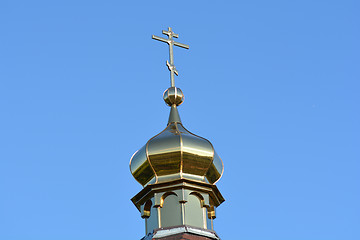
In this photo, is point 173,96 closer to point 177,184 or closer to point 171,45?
point 171,45

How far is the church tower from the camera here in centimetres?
1702

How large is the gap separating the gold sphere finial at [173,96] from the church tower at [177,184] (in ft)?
2.78

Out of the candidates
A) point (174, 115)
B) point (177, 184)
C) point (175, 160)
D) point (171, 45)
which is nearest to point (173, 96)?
point (174, 115)

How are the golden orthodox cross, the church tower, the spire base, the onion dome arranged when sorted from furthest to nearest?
the golden orthodox cross, the spire base, the onion dome, the church tower

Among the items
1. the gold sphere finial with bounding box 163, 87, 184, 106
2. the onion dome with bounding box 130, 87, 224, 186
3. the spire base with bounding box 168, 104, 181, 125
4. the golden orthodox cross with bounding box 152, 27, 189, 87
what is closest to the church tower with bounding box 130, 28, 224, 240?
the onion dome with bounding box 130, 87, 224, 186

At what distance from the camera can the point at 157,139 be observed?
58.6 feet

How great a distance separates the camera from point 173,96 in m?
18.9

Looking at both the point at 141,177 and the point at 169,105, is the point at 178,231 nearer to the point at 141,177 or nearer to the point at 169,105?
the point at 141,177

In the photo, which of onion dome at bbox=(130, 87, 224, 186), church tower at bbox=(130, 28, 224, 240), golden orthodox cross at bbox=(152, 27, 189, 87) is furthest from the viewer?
golden orthodox cross at bbox=(152, 27, 189, 87)

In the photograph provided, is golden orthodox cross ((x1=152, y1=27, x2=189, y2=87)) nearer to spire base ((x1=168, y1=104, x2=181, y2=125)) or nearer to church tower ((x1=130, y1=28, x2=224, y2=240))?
spire base ((x1=168, y1=104, x2=181, y2=125))

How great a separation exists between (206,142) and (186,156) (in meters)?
0.69

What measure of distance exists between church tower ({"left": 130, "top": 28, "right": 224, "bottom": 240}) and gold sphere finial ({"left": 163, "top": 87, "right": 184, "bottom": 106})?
85cm

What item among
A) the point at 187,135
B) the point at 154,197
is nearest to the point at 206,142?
the point at 187,135

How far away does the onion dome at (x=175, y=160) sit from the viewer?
57.5ft
